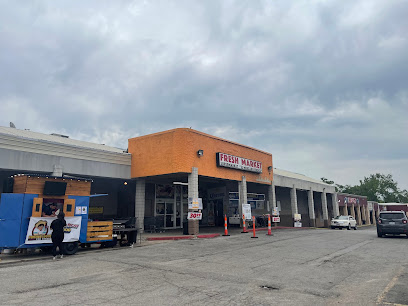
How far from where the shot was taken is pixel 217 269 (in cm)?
880

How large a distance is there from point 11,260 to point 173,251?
5938mm

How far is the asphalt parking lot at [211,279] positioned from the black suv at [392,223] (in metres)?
8.47

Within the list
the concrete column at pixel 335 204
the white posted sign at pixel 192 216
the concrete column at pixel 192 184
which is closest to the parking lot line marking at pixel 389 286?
the white posted sign at pixel 192 216

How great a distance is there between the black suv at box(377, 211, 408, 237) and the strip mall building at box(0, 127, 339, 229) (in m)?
9.89

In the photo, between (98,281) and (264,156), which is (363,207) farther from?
(98,281)

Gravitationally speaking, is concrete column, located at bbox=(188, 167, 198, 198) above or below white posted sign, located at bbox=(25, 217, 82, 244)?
above

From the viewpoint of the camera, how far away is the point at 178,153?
19.9 meters

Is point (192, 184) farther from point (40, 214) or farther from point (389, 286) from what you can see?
point (389, 286)

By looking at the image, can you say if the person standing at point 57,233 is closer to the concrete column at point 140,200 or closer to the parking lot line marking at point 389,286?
the parking lot line marking at point 389,286

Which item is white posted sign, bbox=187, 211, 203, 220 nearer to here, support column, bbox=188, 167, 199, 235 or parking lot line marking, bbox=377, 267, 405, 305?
support column, bbox=188, 167, 199, 235

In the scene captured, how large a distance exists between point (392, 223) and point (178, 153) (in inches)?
563

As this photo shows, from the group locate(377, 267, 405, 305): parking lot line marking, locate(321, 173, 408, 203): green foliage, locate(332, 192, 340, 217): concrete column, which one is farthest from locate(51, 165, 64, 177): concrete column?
locate(321, 173, 408, 203): green foliage

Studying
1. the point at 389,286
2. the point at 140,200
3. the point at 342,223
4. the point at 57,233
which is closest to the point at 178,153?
the point at 140,200

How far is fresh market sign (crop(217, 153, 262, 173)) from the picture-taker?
22891mm
